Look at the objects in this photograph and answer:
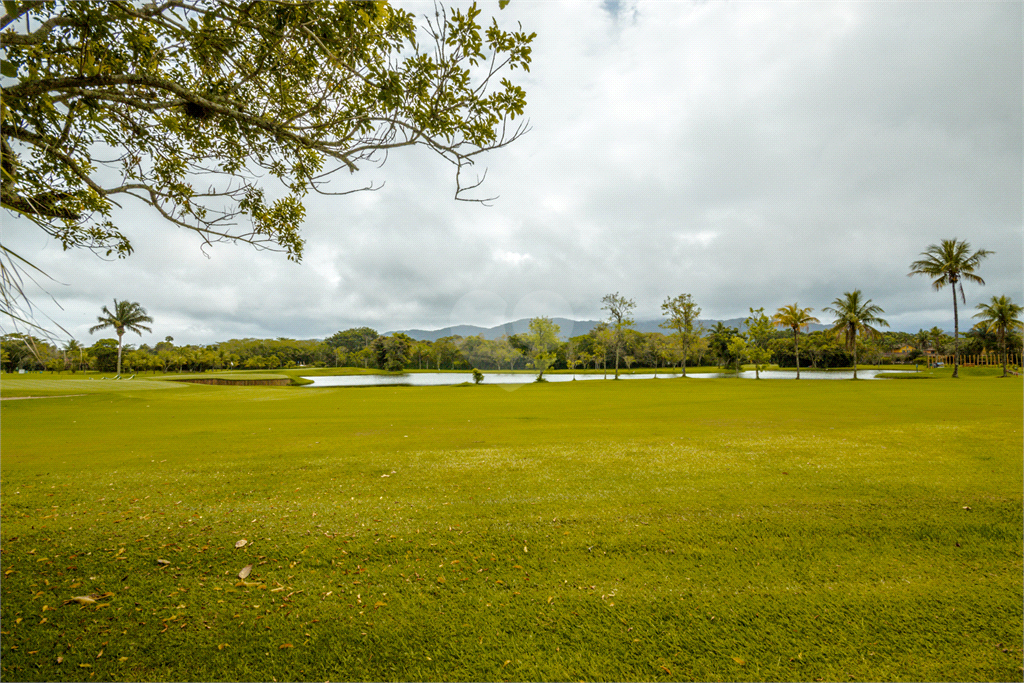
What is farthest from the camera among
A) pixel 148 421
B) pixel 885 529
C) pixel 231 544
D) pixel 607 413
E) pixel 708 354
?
pixel 708 354

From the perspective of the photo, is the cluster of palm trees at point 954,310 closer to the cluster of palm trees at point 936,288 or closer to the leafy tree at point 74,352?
the cluster of palm trees at point 936,288

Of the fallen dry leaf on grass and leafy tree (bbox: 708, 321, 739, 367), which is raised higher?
leafy tree (bbox: 708, 321, 739, 367)

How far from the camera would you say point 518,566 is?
4.17m

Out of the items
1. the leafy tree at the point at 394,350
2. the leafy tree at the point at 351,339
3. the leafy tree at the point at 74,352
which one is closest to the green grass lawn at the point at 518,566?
the leafy tree at the point at 74,352

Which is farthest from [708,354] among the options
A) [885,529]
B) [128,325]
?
[128,325]

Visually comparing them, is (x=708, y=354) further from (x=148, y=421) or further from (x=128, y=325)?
(x=128, y=325)

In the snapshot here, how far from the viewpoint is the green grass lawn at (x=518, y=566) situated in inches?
119

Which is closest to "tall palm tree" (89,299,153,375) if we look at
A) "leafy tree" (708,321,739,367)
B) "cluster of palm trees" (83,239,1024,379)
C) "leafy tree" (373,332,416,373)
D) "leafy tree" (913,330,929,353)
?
"cluster of palm trees" (83,239,1024,379)

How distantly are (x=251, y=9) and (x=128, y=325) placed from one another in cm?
7622

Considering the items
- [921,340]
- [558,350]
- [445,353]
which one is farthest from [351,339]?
[921,340]

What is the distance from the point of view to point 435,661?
9.83 feet

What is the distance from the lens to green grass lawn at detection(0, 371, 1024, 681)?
3012 mm

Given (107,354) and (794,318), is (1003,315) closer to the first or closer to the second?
(794,318)

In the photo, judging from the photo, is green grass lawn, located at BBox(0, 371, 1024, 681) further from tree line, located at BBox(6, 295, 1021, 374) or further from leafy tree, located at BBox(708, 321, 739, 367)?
leafy tree, located at BBox(708, 321, 739, 367)
